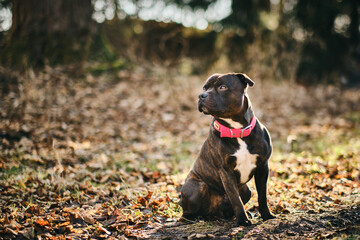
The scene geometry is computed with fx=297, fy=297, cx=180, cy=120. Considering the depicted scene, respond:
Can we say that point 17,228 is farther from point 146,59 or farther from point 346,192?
point 146,59

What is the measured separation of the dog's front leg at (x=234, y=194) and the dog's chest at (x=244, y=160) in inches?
4.9

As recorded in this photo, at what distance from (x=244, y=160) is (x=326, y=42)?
11851 mm

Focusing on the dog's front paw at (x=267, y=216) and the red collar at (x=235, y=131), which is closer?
the red collar at (x=235, y=131)

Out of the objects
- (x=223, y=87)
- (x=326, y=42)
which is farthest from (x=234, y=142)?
(x=326, y=42)

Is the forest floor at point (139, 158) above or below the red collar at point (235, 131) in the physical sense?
below

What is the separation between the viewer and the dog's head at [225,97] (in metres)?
3.03

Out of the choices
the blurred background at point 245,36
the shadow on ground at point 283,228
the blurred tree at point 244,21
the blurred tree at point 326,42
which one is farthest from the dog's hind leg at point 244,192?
the blurred tree at point 326,42

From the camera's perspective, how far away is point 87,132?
7008 millimetres

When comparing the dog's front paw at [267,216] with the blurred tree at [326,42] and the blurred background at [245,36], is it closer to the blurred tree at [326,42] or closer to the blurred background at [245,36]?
the blurred background at [245,36]

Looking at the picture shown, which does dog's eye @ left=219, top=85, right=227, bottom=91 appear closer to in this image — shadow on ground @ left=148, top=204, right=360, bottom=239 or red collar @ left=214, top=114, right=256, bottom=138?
red collar @ left=214, top=114, right=256, bottom=138

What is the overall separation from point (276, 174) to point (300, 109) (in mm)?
6110

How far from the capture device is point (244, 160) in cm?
311

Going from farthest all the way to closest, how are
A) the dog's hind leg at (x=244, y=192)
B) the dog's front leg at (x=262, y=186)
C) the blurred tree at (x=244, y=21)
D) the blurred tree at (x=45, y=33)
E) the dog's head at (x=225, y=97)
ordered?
1. the blurred tree at (x=244, y=21)
2. the blurred tree at (x=45, y=33)
3. the dog's hind leg at (x=244, y=192)
4. the dog's front leg at (x=262, y=186)
5. the dog's head at (x=225, y=97)

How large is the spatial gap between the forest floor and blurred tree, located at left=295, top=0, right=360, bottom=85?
1951mm
